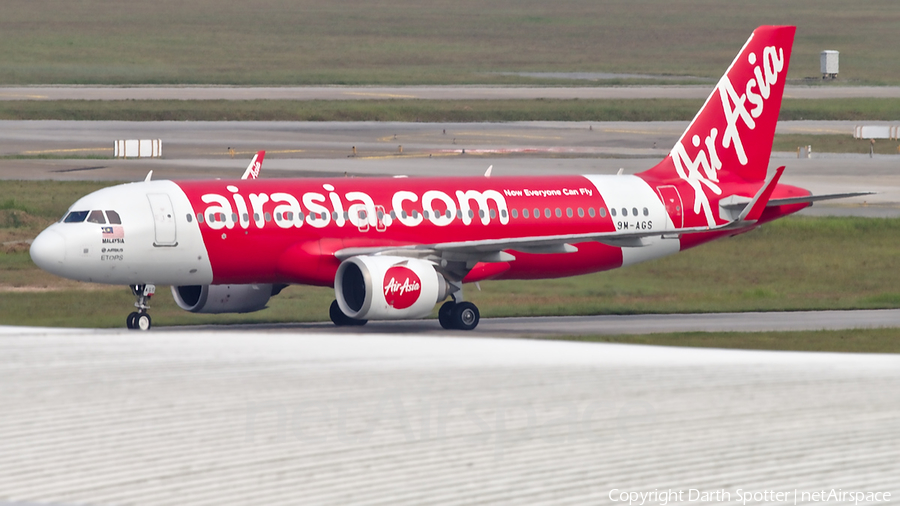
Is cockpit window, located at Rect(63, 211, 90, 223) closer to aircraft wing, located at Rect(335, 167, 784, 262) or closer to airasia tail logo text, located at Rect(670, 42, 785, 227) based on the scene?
aircraft wing, located at Rect(335, 167, 784, 262)

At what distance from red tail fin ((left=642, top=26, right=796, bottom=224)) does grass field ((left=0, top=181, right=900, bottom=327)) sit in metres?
4.07

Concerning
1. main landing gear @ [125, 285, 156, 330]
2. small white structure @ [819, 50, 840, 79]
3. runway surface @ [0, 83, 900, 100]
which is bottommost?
main landing gear @ [125, 285, 156, 330]

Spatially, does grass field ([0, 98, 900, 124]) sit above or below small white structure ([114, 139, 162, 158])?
above

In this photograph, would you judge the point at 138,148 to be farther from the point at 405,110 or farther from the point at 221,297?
the point at 221,297

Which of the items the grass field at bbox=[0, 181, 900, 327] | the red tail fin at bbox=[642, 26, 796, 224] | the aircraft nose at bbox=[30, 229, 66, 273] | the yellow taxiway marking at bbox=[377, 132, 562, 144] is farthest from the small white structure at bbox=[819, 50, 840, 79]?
the aircraft nose at bbox=[30, 229, 66, 273]

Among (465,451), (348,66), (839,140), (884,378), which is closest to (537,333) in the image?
(884,378)

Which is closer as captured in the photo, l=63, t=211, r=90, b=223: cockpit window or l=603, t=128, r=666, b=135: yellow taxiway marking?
l=63, t=211, r=90, b=223: cockpit window

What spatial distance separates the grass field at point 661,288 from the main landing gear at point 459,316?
13.4ft

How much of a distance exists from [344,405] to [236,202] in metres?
21.9

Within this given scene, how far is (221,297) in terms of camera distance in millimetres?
40250

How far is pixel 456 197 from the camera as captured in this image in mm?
40906

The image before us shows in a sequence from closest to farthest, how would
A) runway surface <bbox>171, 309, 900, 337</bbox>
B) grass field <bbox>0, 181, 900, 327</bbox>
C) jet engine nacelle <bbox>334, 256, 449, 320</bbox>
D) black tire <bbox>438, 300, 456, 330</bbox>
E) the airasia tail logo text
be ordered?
jet engine nacelle <bbox>334, 256, 449, 320</bbox>
runway surface <bbox>171, 309, 900, 337</bbox>
black tire <bbox>438, 300, 456, 330</bbox>
grass field <bbox>0, 181, 900, 327</bbox>
the airasia tail logo text

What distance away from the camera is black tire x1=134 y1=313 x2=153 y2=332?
37375mm

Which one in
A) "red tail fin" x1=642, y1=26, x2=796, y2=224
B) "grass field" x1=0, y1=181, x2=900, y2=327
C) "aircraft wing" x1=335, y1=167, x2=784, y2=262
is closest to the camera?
"aircraft wing" x1=335, y1=167, x2=784, y2=262
